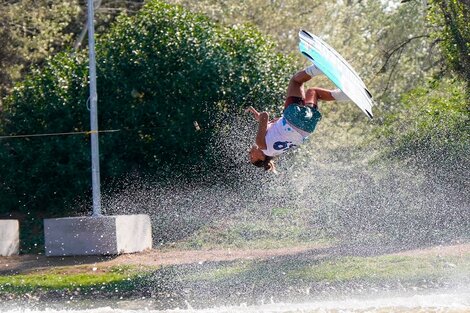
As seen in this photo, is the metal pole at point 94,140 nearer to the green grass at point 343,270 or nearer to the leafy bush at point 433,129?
the green grass at point 343,270

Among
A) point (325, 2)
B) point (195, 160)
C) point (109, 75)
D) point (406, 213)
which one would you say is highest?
point (325, 2)

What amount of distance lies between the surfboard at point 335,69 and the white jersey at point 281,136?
95cm

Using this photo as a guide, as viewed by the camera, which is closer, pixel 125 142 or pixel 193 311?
pixel 193 311

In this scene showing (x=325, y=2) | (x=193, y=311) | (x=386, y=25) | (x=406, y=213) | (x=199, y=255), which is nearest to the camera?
(x=193, y=311)

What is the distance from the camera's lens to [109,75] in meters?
19.4

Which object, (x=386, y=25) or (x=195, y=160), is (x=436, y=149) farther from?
(x=386, y=25)

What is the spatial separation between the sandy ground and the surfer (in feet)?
14.4

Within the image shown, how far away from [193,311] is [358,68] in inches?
696

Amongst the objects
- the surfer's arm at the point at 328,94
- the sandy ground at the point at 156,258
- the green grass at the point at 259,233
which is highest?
the surfer's arm at the point at 328,94

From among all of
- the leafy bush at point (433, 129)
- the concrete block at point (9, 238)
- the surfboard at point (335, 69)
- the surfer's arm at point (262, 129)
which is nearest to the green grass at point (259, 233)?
the leafy bush at point (433, 129)

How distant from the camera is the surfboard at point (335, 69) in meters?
9.77

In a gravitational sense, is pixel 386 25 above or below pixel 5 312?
above

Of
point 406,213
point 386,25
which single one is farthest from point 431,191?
point 386,25

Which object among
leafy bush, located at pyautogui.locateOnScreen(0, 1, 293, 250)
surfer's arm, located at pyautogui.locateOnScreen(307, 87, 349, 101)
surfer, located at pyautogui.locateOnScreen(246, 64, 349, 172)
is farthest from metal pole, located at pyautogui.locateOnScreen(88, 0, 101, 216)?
surfer's arm, located at pyautogui.locateOnScreen(307, 87, 349, 101)
